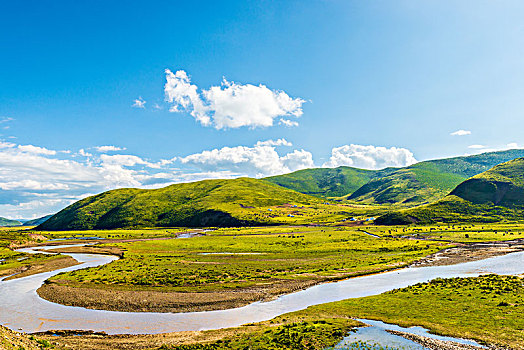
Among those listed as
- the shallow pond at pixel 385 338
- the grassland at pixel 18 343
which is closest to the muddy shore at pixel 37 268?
the grassland at pixel 18 343

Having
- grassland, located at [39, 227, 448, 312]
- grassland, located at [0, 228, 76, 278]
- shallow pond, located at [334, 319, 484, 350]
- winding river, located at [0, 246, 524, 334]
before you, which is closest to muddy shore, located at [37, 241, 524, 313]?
grassland, located at [39, 227, 448, 312]

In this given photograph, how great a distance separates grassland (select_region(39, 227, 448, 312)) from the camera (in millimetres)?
52938

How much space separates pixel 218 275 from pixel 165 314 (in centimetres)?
2400

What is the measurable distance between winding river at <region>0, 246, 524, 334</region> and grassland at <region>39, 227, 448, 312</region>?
2744 mm

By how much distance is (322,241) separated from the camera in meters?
130

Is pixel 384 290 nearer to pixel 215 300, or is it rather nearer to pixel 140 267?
pixel 215 300

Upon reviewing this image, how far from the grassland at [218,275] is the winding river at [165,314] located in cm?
274

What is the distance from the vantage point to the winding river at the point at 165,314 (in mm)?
41750

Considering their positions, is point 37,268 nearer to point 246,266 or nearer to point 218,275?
point 218,275

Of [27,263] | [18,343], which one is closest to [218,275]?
[18,343]

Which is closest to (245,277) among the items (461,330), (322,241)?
(461,330)

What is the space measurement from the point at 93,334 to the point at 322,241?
345 feet

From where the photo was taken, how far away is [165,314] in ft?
153

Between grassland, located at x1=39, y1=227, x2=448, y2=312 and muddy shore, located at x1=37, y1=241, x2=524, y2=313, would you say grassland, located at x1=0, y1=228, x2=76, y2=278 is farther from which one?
muddy shore, located at x1=37, y1=241, x2=524, y2=313
